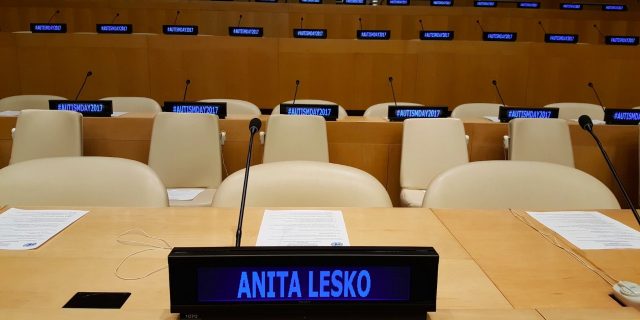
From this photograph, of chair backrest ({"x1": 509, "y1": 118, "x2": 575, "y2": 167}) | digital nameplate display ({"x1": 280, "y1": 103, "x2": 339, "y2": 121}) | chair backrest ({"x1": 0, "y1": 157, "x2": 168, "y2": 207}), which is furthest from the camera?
digital nameplate display ({"x1": 280, "y1": 103, "x2": 339, "y2": 121})

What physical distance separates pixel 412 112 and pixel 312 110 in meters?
0.61

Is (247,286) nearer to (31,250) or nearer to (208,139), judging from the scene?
(31,250)

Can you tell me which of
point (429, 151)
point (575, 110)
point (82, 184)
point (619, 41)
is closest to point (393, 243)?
point (82, 184)

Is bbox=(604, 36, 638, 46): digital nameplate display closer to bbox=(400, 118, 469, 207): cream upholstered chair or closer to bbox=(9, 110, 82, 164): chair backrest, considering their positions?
bbox=(400, 118, 469, 207): cream upholstered chair

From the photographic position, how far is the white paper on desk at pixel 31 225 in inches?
42.5

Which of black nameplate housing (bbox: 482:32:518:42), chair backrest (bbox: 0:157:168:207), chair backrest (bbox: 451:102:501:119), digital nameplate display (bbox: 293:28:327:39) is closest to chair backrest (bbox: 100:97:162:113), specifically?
chair backrest (bbox: 0:157:168:207)

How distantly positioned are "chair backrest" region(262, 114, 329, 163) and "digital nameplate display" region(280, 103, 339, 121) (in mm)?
204

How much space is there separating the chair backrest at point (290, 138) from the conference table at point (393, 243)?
129 centimetres

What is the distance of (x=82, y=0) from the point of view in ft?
24.7

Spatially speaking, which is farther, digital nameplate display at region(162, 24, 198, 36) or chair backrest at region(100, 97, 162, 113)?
digital nameplate display at region(162, 24, 198, 36)

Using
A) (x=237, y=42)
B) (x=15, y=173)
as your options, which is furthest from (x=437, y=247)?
(x=237, y=42)

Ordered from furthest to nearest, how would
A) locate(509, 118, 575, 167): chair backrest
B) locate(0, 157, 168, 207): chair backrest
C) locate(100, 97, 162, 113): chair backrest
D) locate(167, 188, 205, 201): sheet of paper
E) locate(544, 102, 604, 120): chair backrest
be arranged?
locate(544, 102, 604, 120): chair backrest
locate(100, 97, 162, 113): chair backrest
locate(509, 118, 575, 167): chair backrest
locate(167, 188, 205, 201): sheet of paper
locate(0, 157, 168, 207): chair backrest

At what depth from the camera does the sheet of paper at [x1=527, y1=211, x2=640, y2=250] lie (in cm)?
114

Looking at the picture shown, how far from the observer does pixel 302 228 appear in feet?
3.87
